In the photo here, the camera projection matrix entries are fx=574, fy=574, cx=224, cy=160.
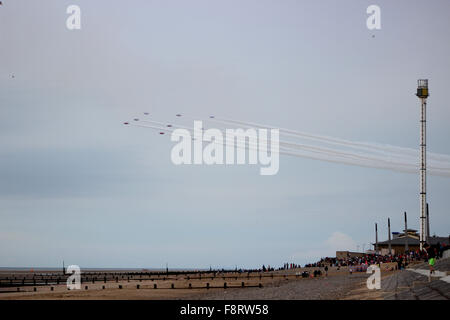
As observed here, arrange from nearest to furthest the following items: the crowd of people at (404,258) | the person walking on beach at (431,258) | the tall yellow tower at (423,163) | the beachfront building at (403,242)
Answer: the person walking on beach at (431,258) < the crowd of people at (404,258) < the tall yellow tower at (423,163) < the beachfront building at (403,242)

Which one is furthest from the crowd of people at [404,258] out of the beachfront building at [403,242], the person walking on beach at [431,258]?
the beachfront building at [403,242]

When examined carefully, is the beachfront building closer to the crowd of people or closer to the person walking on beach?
the crowd of people

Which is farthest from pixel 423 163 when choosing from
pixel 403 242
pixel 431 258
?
pixel 431 258

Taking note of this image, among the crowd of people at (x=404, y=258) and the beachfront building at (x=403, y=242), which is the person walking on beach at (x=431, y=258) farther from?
the beachfront building at (x=403, y=242)

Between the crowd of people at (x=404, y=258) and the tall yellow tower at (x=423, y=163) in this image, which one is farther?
the tall yellow tower at (x=423, y=163)

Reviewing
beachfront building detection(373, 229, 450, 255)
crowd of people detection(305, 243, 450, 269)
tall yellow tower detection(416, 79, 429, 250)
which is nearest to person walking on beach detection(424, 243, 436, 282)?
crowd of people detection(305, 243, 450, 269)

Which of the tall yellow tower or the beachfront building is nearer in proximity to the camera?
the tall yellow tower

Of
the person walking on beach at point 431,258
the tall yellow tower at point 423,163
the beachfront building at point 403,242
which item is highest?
the tall yellow tower at point 423,163

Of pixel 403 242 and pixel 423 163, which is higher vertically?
pixel 423 163

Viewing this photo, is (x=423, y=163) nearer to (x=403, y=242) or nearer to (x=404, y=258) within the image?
(x=404, y=258)
